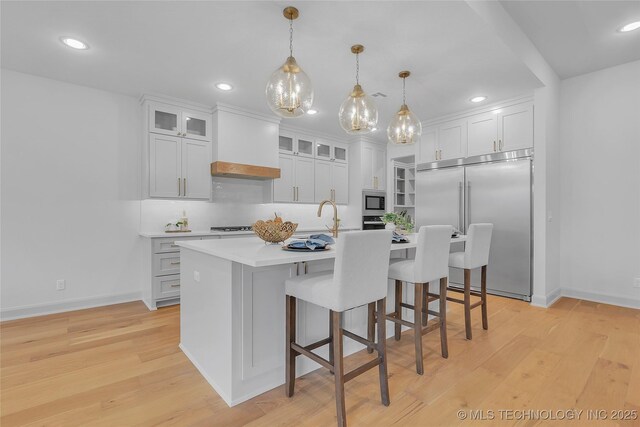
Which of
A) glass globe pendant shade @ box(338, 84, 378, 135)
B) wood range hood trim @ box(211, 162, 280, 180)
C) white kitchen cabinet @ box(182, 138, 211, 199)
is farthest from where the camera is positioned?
wood range hood trim @ box(211, 162, 280, 180)

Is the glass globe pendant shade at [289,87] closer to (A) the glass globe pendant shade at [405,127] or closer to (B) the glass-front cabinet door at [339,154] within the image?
(A) the glass globe pendant shade at [405,127]

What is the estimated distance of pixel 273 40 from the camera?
2623 millimetres

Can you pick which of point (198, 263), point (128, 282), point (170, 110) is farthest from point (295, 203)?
point (198, 263)

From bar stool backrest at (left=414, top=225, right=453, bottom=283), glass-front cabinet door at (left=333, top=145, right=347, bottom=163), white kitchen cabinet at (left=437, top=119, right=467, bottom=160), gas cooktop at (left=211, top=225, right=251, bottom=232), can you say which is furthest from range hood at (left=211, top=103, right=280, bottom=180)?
bar stool backrest at (left=414, top=225, right=453, bottom=283)

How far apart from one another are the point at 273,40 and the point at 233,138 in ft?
6.30

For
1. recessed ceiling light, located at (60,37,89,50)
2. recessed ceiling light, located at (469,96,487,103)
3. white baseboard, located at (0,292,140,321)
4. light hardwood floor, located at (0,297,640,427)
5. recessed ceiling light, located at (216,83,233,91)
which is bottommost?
light hardwood floor, located at (0,297,640,427)

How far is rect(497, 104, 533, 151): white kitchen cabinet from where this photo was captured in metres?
3.79

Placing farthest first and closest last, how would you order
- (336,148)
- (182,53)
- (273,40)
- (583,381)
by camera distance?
(336,148) → (182,53) → (273,40) → (583,381)

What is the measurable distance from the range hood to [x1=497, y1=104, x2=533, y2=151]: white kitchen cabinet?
316 centimetres

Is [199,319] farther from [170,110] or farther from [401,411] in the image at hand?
[170,110]

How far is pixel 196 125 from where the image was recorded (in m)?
4.20

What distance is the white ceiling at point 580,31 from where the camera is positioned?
2645mm

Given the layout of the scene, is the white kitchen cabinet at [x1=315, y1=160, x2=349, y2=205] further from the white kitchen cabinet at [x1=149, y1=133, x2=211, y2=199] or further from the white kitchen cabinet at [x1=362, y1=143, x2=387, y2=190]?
the white kitchen cabinet at [x1=149, y1=133, x2=211, y2=199]

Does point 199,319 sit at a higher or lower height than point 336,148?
lower
